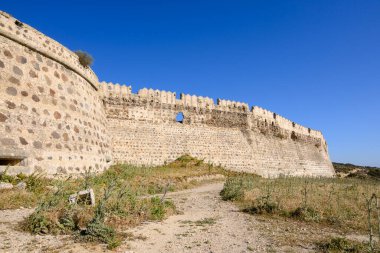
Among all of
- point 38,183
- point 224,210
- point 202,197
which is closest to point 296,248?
point 224,210

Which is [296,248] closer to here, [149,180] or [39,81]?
[149,180]

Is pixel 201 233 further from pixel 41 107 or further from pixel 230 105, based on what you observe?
pixel 230 105

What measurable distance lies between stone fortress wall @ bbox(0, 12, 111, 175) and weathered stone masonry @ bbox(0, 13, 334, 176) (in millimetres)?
36

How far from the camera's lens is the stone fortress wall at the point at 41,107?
9719 mm

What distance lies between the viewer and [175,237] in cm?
546

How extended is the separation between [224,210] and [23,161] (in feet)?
22.4

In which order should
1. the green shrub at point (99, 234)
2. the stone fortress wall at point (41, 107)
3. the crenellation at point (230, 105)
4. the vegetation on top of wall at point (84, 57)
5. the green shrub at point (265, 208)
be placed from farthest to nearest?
1. the crenellation at point (230, 105)
2. the vegetation on top of wall at point (84, 57)
3. the stone fortress wall at point (41, 107)
4. the green shrub at point (265, 208)
5. the green shrub at point (99, 234)

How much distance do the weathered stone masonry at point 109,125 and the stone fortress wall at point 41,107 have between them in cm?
4

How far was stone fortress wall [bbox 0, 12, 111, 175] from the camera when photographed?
31.9 feet

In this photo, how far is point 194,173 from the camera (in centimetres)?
1666

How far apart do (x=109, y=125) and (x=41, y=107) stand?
7584mm

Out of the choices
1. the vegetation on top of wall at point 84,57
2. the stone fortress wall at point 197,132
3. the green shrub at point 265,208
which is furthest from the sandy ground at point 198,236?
the stone fortress wall at point 197,132

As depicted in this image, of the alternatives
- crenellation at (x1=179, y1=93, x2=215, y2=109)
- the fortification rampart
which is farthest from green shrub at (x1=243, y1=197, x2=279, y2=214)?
crenellation at (x1=179, y1=93, x2=215, y2=109)

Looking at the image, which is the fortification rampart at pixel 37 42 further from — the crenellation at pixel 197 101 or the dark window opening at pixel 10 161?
the crenellation at pixel 197 101
